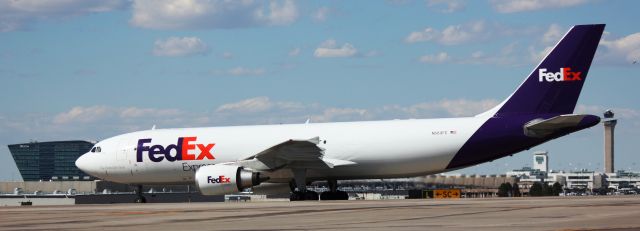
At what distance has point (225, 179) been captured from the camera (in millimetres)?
38938

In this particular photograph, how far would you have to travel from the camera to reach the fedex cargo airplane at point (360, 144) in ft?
123

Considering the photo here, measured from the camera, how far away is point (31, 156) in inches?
4820

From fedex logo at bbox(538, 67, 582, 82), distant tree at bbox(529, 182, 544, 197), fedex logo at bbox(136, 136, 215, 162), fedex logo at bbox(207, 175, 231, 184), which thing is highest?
fedex logo at bbox(538, 67, 582, 82)

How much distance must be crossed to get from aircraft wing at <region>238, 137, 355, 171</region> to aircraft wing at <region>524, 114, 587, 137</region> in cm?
724

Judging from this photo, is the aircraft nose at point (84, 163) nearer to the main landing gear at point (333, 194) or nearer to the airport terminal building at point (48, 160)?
the main landing gear at point (333, 194)

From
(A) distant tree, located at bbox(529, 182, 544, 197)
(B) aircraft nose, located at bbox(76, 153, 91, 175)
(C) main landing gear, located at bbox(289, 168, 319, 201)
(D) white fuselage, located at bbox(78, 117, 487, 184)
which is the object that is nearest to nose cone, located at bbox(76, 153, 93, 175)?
(B) aircraft nose, located at bbox(76, 153, 91, 175)

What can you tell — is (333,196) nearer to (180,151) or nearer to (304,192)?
(304,192)

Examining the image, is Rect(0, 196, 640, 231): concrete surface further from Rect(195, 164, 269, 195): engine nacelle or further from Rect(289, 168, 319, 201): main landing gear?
Rect(289, 168, 319, 201): main landing gear

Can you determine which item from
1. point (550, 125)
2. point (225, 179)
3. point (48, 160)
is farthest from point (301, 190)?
point (48, 160)

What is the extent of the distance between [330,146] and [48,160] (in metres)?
84.4

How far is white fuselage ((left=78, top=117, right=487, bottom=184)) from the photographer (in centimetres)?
3859

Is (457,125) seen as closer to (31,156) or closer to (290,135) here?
(290,135)

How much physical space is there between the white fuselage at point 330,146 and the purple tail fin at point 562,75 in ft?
6.98

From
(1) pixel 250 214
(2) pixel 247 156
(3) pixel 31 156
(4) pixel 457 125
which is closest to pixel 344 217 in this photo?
(1) pixel 250 214
